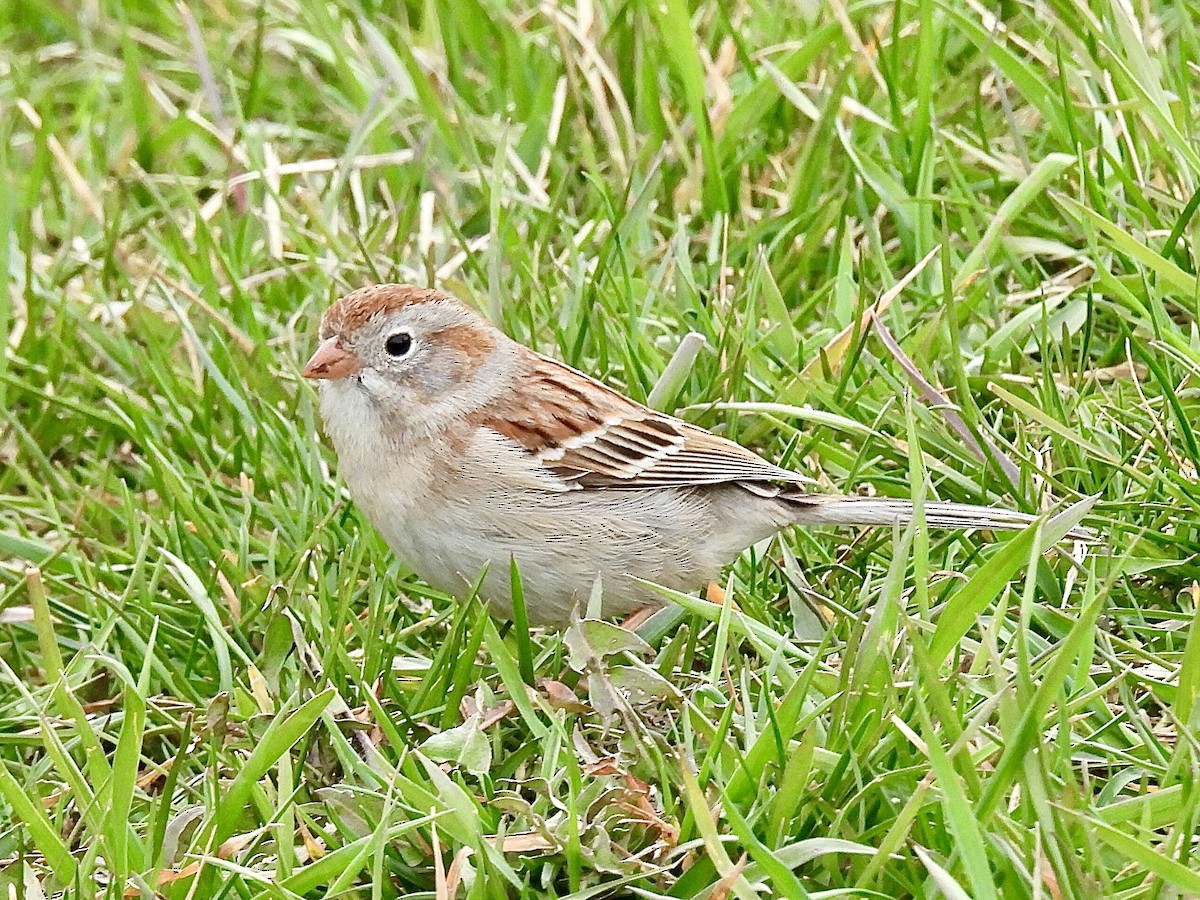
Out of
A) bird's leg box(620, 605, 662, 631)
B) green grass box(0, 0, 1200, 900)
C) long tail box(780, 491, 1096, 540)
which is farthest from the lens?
bird's leg box(620, 605, 662, 631)

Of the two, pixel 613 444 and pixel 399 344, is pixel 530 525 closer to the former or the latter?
pixel 613 444

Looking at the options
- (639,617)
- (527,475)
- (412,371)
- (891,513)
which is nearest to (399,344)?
(412,371)

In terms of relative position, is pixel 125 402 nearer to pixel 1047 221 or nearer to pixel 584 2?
pixel 584 2

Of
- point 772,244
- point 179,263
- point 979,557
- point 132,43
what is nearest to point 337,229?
point 179,263

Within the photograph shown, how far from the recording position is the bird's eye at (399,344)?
318 centimetres

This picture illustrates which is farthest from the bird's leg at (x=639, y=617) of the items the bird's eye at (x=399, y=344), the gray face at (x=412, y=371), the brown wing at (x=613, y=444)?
the bird's eye at (x=399, y=344)

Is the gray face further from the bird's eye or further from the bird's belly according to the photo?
the bird's belly

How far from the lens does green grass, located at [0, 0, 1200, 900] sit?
2359mm

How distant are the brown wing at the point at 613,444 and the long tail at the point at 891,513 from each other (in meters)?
0.06

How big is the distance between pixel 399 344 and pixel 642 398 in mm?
552

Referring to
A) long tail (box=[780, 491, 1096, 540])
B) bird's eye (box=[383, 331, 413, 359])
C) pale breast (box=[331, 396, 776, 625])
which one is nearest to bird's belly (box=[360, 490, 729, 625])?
pale breast (box=[331, 396, 776, 625])

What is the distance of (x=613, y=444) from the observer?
3137 millimetres

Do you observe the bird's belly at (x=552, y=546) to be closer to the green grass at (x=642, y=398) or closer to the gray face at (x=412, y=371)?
the green grass at (x=642, y=398)

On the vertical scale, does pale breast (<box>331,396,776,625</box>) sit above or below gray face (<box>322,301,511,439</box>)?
below
